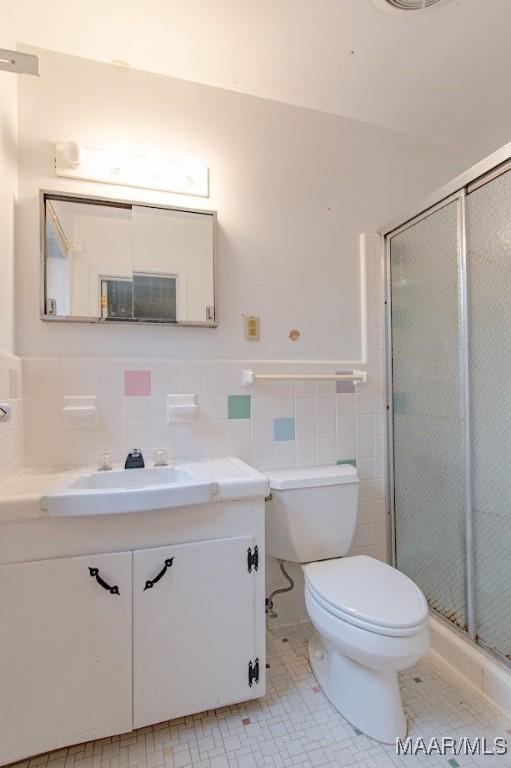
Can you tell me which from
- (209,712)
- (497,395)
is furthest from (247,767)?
(497,395)

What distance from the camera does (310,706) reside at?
1258mm

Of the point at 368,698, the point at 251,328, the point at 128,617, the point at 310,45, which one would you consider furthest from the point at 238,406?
the point at 310,45

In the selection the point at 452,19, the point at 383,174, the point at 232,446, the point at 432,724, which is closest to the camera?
the point at 432,724

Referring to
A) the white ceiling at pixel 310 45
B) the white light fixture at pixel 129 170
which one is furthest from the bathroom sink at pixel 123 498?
the white ceiling at pixel 310 45

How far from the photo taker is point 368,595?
3.87ft

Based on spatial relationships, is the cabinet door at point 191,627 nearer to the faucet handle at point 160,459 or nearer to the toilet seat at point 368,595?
the toilet seat at point 368,595

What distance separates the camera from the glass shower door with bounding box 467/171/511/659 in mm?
1301

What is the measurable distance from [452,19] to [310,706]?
7.84 feet

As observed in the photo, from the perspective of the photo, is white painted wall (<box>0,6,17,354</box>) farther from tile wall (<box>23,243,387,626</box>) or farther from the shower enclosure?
the shower enclosure

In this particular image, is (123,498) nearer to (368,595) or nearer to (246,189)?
(368,595)

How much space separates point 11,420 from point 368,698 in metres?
A: 1.43

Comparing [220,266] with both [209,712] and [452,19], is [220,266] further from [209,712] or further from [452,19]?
[209,712]

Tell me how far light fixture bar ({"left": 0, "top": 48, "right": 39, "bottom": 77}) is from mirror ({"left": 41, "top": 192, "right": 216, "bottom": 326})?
1.31 ft

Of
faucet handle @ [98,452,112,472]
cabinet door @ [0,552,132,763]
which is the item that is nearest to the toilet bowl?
cabinet door @ [0,552,132,763]
